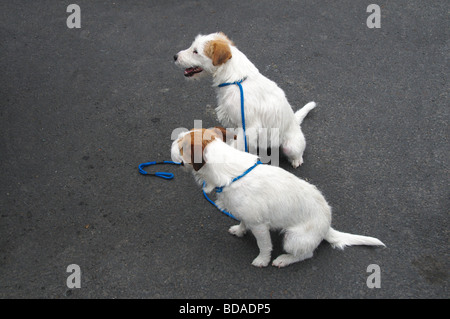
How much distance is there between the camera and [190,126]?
209 inches

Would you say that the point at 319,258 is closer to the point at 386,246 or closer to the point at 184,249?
the point at 386,246

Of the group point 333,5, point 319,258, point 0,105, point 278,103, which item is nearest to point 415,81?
point 333,5

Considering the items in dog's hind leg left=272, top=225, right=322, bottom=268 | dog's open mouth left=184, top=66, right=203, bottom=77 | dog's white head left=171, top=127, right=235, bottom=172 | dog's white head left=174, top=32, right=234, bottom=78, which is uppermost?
dog's white head left=174, top=32, right=234, bottom=78

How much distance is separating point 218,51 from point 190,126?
155 cm

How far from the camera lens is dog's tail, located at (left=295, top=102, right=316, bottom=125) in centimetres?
510

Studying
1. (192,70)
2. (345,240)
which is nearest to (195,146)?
(192,70)

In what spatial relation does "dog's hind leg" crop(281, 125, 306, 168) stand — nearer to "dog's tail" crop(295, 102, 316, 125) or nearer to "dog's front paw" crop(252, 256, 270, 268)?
"dog's tail" crop(295, 102, 316, 125)

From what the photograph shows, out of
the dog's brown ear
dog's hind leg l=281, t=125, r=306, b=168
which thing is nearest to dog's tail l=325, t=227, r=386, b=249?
dog's hind leg l=281, t=125, r=306, b=168

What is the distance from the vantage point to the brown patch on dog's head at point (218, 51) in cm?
397

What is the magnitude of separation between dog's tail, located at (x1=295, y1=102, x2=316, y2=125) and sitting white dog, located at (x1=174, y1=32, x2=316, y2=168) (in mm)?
683

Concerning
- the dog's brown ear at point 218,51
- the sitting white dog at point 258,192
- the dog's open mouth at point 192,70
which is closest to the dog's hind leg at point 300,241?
the sitting white dog at point 258,192

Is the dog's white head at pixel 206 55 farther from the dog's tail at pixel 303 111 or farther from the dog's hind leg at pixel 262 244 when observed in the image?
the dog's hind leg at pixel 262 244

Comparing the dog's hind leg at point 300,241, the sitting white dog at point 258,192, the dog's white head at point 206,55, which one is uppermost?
the dog's white head at point 206,55

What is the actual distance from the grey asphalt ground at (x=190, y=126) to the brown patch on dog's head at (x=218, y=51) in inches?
54.0
